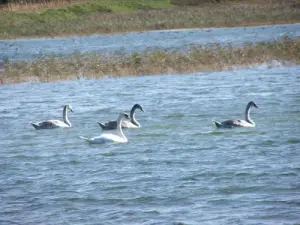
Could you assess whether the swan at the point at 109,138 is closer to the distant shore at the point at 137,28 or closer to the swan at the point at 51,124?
the swan at the point at 51,124

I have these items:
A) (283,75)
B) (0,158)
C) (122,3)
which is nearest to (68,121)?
(0,158)

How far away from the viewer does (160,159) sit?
16281mm

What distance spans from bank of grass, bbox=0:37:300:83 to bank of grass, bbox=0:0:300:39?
25588mm

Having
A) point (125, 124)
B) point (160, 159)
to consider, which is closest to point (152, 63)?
point (125, 124)

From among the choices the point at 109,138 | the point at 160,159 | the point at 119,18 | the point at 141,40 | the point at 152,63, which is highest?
the point at 119,18

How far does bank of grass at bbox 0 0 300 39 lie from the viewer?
190ft

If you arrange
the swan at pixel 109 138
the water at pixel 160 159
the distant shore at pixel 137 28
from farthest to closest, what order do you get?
the distant shore at pixel 137 28
the swan at pixel 109 138
the water at pixel 160 159

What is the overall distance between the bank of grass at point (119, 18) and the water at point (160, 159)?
3024 centimetres

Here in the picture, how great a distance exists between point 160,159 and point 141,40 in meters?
34.4

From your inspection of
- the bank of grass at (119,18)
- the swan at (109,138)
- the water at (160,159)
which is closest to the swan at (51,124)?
the water at (160,159)

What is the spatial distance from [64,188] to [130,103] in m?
10.9

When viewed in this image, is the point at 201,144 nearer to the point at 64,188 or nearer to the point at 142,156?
the point at 142,156

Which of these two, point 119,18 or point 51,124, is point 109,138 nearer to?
point 51,124

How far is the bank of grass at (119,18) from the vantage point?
5797 cm
